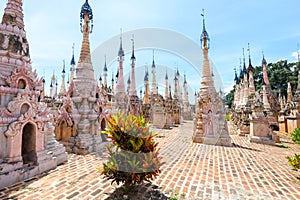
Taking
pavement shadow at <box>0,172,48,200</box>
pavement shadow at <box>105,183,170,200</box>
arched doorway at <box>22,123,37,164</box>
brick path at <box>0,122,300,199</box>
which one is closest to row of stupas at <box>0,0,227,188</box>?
arched doorway at <box>22,123,37,164</box>

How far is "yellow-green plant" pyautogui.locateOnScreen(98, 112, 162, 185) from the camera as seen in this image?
3723 millimetres

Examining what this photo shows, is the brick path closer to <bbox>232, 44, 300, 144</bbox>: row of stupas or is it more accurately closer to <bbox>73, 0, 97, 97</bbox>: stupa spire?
<bbox>73, 0, 97, 97</bbox>: stupa spire

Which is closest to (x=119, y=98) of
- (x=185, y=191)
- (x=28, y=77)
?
(x=28, y=77)

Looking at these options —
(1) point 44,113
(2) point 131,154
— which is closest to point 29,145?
(1) point 44,113

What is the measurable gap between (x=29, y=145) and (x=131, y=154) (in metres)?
4.01

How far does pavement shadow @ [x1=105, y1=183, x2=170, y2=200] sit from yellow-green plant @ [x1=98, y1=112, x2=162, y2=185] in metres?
0.29

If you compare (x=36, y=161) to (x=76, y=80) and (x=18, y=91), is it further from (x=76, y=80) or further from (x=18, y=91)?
(x=76, y=80)

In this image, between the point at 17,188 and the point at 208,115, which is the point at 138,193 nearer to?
the point at 17,188

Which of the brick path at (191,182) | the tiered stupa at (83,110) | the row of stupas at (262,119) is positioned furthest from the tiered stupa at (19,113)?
the row of stupas at (262,119)

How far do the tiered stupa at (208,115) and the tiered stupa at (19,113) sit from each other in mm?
8236

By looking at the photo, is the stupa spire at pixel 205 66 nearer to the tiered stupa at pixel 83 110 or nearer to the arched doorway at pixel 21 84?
the tiered stupa at pixel 83 110

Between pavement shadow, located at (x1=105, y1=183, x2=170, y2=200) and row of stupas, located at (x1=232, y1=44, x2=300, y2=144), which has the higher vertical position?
row of stupas, located at (x1=232, y1=44, x2=300, y2=144)

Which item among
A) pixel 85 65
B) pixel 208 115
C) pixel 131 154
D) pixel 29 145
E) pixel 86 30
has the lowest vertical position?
pixel 29 145

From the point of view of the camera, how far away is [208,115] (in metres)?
10.6
